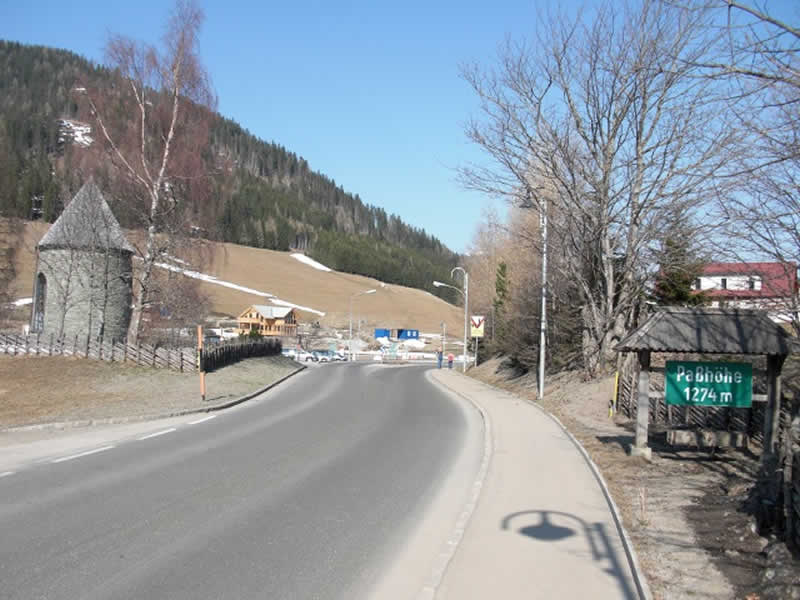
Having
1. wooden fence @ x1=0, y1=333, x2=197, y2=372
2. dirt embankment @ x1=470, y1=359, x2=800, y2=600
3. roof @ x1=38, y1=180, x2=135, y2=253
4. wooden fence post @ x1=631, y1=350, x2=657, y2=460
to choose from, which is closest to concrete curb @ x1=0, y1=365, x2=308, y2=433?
wooden fence @ x1=0, y1=333, x2=197, y2=372

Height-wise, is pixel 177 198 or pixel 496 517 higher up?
pixel 177 198

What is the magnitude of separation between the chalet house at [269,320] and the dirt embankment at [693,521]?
3517 inches

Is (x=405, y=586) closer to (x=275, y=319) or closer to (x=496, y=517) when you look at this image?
(x=496, y=517)

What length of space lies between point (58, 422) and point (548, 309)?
21.5 meters

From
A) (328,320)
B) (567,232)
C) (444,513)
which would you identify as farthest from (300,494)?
(328,320)

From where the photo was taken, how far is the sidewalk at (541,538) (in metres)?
6.55

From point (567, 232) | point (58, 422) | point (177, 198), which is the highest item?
point (177, 198)

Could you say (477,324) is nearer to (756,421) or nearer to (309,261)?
(756,421)

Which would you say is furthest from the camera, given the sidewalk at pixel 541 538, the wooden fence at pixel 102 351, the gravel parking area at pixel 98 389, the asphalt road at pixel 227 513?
the wooden fence at pixel 102 351

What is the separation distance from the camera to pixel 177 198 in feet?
115

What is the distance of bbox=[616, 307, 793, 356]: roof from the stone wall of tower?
1303 inches

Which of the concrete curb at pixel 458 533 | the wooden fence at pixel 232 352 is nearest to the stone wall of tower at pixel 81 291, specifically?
the wooden fence at pixel 232 352

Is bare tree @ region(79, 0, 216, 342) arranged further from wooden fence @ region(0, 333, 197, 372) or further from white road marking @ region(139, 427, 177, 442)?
white road marking @ region(139, 427, 177, 442)

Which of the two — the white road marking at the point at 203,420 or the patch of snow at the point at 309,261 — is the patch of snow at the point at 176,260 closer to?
the white road marking at the point at 203,420
